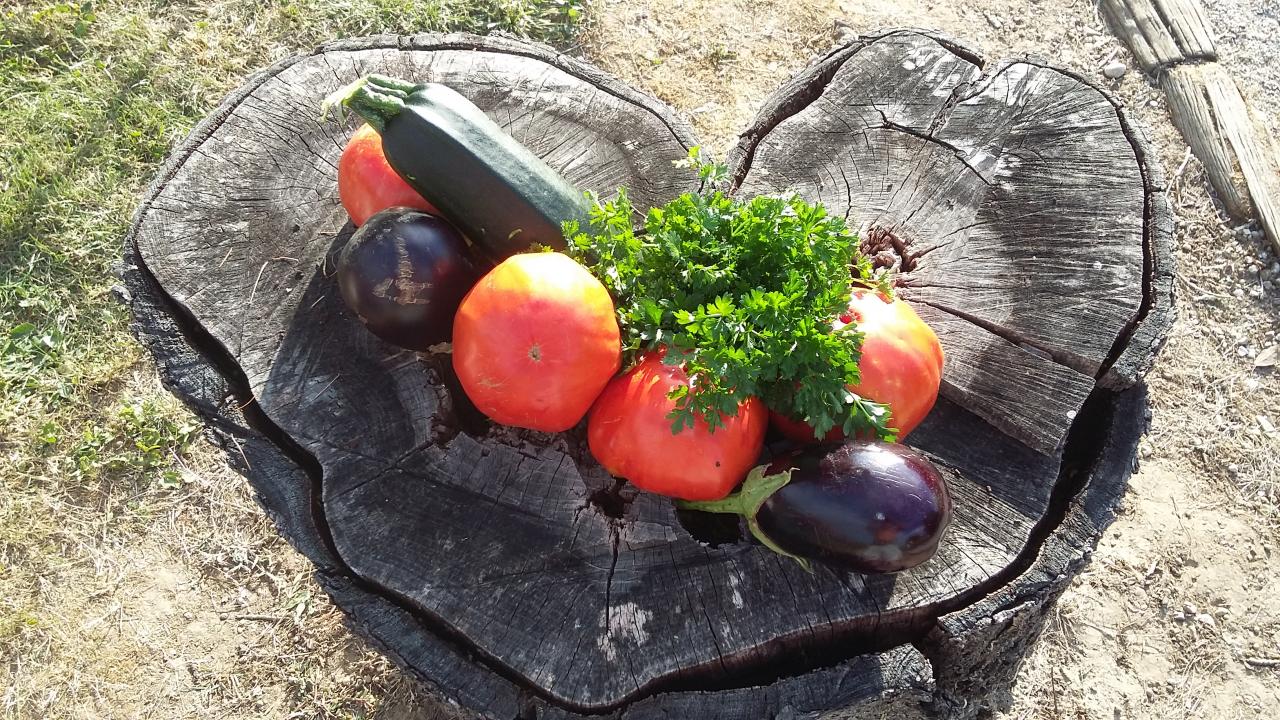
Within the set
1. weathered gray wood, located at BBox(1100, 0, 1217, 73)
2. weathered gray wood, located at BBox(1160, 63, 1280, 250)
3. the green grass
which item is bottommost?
the green grass

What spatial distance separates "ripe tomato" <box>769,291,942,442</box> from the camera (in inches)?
94.5

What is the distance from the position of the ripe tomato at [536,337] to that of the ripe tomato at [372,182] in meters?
0.56

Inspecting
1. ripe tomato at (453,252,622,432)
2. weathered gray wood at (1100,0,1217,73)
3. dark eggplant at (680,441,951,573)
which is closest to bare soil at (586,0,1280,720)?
weathered gray wood at (1100,0,1217,73)

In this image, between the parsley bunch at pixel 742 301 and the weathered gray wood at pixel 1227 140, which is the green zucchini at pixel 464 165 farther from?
the weathered gray wood at pixel 1227 140

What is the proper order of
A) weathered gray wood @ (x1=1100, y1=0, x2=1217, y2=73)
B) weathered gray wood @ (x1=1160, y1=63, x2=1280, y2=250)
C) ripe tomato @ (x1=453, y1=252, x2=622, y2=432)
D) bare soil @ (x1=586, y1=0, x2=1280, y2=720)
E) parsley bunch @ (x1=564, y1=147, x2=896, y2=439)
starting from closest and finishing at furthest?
parsley bunch @ (x1=564, y1=147, x2=896, y2=439) < ripe tomato @ (x1=453, y1=252, x2=622, y2=432) < bare soil @ (x1=586, y1=0, x2=1280, y2=720) < weathered gray wood @ (x1=1160, y1=63, x2=1280, y2=250) < weathered gray wood @ (x1=1100, y1=0, x2=1217, y2=73)

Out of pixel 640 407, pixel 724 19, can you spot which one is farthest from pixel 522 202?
pixel 724 19

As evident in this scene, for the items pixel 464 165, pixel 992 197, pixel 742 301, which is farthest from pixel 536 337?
pixel 992 197

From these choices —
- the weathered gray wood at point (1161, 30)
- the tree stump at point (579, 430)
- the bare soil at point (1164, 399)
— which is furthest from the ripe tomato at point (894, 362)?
the weathered gray wood at point (1161, 30)

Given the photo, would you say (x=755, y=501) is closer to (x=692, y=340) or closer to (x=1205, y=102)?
(x=692, y=340)

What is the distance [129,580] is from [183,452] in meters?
0.59

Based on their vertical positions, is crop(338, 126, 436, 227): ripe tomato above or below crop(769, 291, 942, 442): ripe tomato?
below

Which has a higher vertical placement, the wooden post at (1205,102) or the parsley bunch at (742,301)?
the wooden post at (1205,102)

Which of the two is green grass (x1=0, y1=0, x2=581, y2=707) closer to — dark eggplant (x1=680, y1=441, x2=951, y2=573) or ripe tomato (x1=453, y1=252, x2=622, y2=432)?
ripe tomato (x1=453, y1=252, x2=622, y2=432)

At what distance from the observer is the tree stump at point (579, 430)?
241 cm
